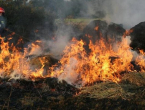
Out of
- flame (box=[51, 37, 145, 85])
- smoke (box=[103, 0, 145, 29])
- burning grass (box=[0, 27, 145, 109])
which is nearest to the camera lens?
burning grass (box=[0, 27, 145, 109])

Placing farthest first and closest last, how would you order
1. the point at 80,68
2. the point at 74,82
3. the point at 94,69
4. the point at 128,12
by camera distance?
A: the point at 128,12
the point at 80,68
the point at 94,69
the point at 74,82

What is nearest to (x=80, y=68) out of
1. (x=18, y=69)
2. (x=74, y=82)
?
(x=74, y=82)

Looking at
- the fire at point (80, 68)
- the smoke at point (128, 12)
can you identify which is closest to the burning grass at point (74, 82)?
the fire at point (80, 68)

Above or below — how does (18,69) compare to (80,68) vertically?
above

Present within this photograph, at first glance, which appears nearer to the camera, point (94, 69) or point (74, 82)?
point (74, 82)

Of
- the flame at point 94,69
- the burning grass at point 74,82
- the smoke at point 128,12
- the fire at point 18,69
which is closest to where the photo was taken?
the burning grass at point 74,82

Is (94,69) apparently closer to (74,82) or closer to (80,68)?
(80,68)

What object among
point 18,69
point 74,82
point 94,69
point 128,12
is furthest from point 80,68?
point 128,12

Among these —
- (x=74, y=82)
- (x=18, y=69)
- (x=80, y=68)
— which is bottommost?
(x=74, y=82)

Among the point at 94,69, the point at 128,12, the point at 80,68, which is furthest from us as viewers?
the point at 128,12

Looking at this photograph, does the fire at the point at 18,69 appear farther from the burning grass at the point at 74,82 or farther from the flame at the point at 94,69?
the flame at the point at 94,69

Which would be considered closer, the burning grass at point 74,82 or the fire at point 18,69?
the burning grass at point 74,82

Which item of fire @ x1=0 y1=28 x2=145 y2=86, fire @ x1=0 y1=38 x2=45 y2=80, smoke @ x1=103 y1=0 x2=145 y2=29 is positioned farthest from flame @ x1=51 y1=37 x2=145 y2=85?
smoke @ x1=103 y1=0 x2=145 y2=29

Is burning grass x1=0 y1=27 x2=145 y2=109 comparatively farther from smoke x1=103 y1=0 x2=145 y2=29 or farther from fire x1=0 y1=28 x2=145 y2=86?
smoke x1=103 y1=0 x2=145 y2=29
